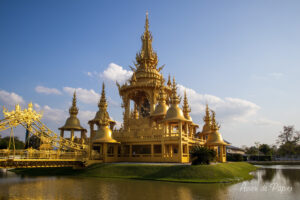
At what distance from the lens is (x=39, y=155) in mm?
26000

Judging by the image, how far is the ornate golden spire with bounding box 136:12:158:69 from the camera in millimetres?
47906

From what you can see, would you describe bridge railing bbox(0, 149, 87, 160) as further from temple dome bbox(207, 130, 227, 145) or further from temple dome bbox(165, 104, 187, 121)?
temple dome bbox(207, 130, 227, 145)

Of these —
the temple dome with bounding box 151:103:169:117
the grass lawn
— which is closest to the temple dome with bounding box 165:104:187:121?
the temple dome with bounding box 151:103:169:117

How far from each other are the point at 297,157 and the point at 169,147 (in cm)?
6589

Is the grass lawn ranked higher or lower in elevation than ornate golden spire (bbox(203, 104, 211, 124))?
lower

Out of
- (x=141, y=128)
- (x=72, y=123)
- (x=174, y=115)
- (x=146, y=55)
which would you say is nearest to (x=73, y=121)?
(x=72, y=123)

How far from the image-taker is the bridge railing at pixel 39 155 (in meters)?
23.0

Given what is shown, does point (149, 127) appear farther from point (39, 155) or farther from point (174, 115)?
point (39, 155)

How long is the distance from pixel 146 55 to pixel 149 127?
17.5 meters

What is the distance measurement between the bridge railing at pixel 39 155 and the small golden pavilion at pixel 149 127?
213 cm

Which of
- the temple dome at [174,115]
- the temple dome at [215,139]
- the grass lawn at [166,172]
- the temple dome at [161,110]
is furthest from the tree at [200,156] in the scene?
the temple dome at [161,110]

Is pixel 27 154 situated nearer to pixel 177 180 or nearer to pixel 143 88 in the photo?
pixel 177 180

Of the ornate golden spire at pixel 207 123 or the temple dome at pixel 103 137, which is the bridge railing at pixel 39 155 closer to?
the temple dome at pixel 103 137

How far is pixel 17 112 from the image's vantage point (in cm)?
A: 2409
